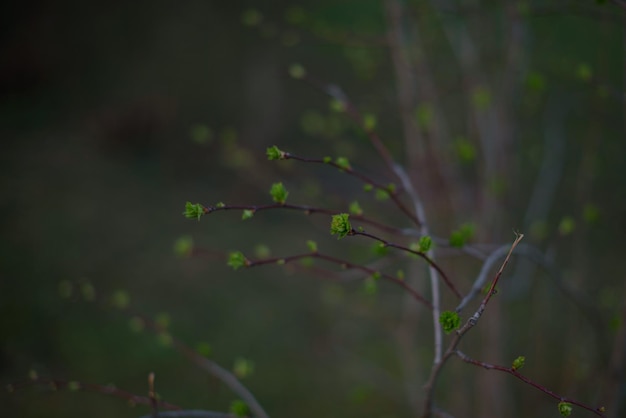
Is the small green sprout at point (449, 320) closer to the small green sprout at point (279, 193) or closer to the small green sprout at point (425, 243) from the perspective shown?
the small green sprout at point (425, 243)

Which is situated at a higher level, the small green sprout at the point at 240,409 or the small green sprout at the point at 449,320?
the small green sprout at the point at 449,320

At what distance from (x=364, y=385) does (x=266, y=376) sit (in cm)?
51

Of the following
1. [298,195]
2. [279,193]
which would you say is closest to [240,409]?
[279,193]

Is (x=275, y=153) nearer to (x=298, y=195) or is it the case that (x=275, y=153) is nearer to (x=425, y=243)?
(x=425, y=243)

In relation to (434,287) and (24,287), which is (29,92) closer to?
(24,287)

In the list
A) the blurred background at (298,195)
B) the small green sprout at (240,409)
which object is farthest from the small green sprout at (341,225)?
the small green sprout at (240,409)

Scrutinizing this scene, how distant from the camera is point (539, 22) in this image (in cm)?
299

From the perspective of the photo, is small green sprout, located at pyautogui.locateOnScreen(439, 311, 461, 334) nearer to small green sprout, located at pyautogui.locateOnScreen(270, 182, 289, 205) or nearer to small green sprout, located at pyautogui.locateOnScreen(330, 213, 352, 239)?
small green sprout, located at pyautogui.locateOnScreen(330, 213, 352, 239)

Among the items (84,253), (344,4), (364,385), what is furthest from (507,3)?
(344,4)

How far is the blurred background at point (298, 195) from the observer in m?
2.15

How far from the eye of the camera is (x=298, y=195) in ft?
9.98

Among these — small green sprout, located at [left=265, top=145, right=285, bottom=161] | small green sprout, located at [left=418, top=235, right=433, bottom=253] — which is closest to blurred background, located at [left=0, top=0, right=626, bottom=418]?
small green sprout, located at [left=418, top=235, right=433, bottom=253]

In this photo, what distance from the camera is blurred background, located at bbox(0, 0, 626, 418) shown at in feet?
7.07

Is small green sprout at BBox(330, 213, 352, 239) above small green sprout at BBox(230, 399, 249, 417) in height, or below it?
above
